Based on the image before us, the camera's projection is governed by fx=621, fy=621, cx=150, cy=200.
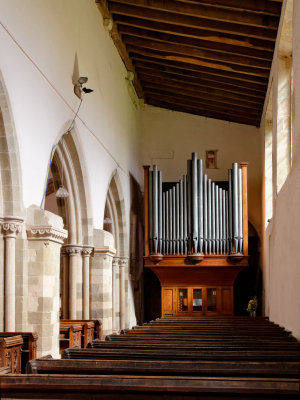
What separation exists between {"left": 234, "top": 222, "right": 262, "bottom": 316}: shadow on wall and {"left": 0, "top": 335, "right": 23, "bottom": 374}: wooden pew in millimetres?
9883

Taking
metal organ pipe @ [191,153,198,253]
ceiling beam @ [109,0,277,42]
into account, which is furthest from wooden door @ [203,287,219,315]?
ceiling beam @ [109,0,277,42]

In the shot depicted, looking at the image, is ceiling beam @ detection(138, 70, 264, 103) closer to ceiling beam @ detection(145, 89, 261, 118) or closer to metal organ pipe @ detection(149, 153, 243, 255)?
ceiling beam @ detection(145, 89, 261, 118)

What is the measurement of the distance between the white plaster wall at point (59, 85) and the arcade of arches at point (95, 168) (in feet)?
0.08

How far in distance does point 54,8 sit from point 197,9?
234cm

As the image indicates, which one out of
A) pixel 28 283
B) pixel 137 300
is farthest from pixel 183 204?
pixel 28 283

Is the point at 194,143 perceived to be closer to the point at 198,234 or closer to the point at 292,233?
the point at 198,234

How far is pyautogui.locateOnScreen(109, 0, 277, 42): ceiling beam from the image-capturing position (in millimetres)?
9414

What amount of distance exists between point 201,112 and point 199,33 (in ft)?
16.7

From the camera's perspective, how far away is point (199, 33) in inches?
409

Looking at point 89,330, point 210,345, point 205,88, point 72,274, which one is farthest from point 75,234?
point 210,345

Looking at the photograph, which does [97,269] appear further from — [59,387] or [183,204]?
[59,387]

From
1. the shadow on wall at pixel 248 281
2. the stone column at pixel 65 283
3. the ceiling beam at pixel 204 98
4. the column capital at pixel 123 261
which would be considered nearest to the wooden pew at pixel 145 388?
the stone column at pixel 65 283

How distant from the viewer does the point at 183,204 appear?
44.7 feet

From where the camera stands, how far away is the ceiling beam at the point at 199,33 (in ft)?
32.1
